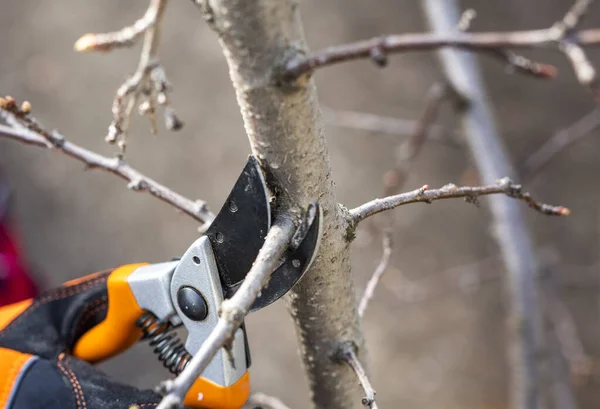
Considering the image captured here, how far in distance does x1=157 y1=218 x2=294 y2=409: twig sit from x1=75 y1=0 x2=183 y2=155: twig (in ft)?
0.66

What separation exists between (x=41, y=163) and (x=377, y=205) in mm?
1677

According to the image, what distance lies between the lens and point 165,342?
0.51 m

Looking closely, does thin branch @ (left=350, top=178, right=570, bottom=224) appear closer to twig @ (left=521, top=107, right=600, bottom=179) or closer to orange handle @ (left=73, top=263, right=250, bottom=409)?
orange handle @ (left=73, top=263, right=250, bottom=409)

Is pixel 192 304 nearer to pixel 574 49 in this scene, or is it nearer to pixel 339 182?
pixel 574 49

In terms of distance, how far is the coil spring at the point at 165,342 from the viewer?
1.63 ft

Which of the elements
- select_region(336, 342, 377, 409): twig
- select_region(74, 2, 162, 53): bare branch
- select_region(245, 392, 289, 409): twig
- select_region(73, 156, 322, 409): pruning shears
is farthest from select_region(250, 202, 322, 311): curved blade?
select_region(74, 2, 162, 53): bare branch

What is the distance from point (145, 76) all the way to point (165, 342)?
300 millimetres

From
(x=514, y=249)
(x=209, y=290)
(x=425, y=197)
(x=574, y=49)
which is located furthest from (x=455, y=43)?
(x=514, y=249)

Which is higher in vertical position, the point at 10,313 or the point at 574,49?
the point at 574,49

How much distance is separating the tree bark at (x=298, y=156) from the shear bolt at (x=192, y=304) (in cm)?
8

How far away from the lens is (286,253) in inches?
15.9

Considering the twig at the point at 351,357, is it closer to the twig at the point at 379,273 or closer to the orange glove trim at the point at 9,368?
the twig at the point at 379,273

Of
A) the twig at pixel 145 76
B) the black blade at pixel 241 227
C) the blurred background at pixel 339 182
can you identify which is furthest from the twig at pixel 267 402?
the blurred background at pixel 339 182

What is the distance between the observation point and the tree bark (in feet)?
1.05
